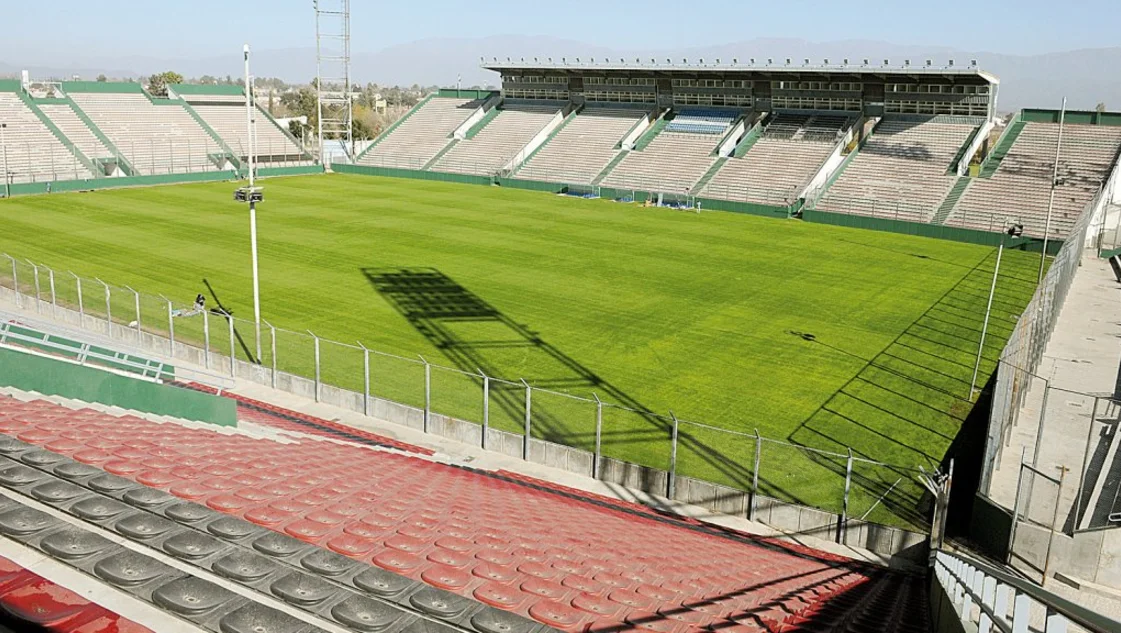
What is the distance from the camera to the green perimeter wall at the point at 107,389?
1562cm

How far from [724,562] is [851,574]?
2790 mm

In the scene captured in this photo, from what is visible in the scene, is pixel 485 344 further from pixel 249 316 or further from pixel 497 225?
pixel 497 225

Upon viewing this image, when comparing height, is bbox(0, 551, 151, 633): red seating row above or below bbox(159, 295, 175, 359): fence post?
above

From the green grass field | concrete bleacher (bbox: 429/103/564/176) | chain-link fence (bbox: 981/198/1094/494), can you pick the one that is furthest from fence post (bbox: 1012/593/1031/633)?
concrete bleacher (bbox: 429/103/564/176)

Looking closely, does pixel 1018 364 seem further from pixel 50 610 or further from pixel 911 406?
pixel 50 610

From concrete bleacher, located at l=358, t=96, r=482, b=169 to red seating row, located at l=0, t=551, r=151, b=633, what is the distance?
2825 inches

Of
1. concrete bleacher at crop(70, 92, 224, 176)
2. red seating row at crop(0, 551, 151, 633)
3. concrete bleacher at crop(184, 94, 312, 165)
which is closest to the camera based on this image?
red seating row at crop(0, 551, 151, 633)

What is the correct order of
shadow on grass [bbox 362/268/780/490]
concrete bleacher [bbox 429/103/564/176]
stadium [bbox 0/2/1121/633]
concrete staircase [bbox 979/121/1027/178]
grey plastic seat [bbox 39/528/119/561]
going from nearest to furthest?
1. grey plastic seat [bbox 39/528/119/561]
2. stadium [bbox 0/2/1121/633]
3. shadow on grass [bbox 362/268/780/490]
4. concrete staircase [bbox 979/121/1027/178]
5. concrete bleacher [bbox 429/103/564/176]

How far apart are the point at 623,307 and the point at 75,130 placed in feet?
177

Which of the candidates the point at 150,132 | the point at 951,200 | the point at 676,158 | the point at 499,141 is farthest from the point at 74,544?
the point at 150,132

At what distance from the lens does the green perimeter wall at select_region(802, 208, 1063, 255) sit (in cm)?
4731

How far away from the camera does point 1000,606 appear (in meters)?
6.23

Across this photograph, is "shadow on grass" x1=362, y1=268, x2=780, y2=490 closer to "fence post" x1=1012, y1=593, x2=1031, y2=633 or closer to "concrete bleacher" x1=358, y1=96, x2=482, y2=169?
"fence post" x1=1012, y1=593, x2=1031, y2=633

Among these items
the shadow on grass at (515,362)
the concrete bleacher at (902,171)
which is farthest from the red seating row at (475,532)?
the concrete bleacher at (902,171)
